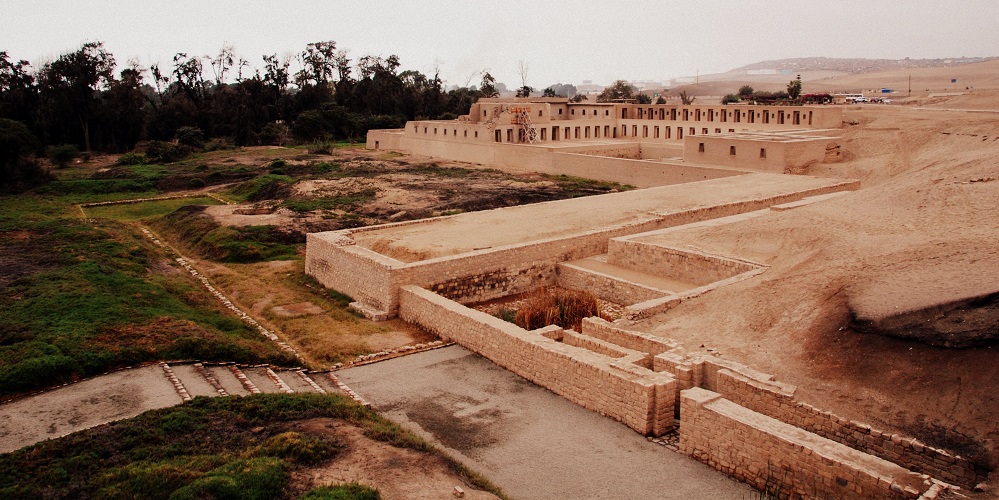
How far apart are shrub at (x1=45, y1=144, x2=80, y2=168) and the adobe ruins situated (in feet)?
83.2

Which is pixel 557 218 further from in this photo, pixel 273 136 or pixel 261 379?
pixel 273 136

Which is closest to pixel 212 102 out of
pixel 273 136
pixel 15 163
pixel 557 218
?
pixel 273 136

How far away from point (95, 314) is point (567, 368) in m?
6.72

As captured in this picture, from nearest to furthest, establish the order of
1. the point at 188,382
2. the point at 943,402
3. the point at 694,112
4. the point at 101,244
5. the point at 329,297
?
the point at 943,402 → the point at 188,382 → the point at 329,297 → the point at 101,244 → the point at 694,112

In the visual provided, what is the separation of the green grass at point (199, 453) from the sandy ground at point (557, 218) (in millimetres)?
6448

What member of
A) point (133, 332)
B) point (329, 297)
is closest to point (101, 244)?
point (329, 297)

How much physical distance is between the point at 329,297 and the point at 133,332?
4.26m

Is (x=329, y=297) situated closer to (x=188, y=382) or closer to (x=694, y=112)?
(x=188, y=382)

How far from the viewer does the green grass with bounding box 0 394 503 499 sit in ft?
19.0

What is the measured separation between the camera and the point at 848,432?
22.8 feet

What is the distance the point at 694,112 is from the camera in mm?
36469

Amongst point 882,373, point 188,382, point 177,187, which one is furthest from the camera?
point 177,187

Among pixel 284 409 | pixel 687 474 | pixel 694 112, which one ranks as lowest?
pixel 687 474

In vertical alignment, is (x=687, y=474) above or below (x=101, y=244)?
below
